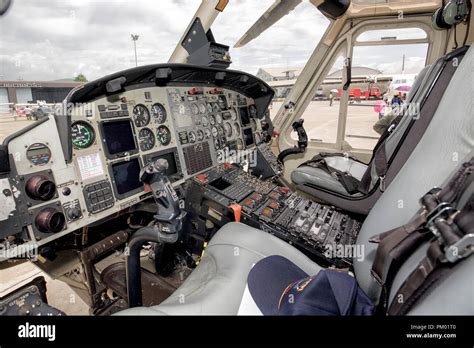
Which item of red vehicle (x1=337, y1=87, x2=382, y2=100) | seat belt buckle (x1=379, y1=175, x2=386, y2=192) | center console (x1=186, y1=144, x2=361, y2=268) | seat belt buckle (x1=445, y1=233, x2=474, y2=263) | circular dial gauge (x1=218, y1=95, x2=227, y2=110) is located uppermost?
circular dial gauge (x1=218, y1=95, x2=227, y2=110)

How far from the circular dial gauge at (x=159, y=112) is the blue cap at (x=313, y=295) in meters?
1.39

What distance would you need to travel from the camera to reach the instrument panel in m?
1.28

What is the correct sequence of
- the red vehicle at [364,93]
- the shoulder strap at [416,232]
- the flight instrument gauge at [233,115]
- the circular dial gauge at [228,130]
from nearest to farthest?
the shoulder strap at [416,232] < the circular dial gauge at [228,130] < the flight instrument gauge at [233,115] < the red vehicle at [364,93]

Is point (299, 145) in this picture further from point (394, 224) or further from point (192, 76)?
point (394, 224)

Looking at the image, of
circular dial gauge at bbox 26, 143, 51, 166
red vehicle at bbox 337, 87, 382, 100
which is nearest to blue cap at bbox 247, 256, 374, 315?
circular dial gauge at bbox 26, 143, 51, 166

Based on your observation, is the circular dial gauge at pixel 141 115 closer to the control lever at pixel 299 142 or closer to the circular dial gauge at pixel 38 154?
the circular dial gauge at pixel 38 154

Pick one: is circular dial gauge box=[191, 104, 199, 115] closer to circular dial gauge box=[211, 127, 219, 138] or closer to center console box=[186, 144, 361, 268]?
circular dial gauge box=[211, 127, 219, 138]

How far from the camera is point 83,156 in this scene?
4.92ft


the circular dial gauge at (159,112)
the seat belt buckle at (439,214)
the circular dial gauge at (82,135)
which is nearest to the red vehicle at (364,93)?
the circular dial gauge at (159,112)

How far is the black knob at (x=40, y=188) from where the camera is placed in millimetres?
1235

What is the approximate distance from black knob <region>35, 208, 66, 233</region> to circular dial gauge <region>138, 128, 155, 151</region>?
673mm

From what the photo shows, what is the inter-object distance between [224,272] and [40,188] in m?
0.91

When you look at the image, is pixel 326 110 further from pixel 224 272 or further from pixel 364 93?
pixel 224 272
